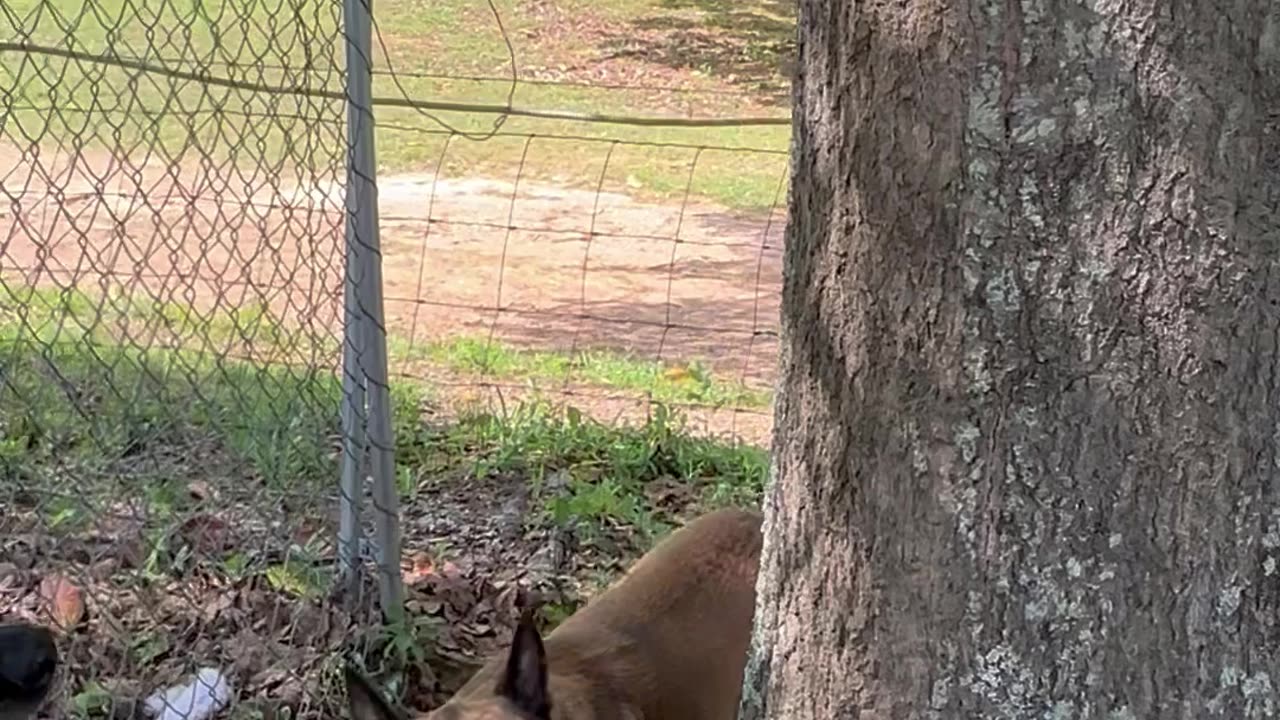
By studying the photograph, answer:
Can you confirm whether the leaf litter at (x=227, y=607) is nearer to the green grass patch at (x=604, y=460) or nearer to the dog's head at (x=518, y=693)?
the green grass patch at (x=604, y=460)

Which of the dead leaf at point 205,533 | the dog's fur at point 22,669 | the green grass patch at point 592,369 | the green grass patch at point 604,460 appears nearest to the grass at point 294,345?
the green grass patch at point 592,369

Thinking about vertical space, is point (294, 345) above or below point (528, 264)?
above

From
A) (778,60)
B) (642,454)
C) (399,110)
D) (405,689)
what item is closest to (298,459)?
(405,689)

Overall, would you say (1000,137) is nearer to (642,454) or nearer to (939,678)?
(939,678)

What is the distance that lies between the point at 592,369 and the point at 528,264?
229cm

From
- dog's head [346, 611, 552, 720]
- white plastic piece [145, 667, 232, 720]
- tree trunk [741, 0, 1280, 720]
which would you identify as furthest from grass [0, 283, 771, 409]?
tree trunk [741, 0, 1280, 720]

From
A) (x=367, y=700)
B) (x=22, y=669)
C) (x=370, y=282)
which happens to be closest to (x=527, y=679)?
(x=367, y=700)

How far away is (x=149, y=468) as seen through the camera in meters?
5.05

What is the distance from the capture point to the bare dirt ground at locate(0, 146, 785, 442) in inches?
301

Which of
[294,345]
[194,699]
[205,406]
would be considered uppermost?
[294,345]

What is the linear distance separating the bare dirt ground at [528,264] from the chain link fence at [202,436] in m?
1.65

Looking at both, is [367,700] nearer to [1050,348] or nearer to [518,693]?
[518,693]

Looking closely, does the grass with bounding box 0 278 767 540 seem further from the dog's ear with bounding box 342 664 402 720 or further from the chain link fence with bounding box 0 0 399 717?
the dog's ear with bounding box 342 664 402 720

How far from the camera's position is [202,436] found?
5188 mm
